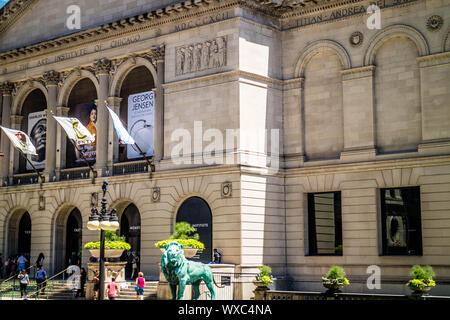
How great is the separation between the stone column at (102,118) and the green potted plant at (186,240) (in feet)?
33.0

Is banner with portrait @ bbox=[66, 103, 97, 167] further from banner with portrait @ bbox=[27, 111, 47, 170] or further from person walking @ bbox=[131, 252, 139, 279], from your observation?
person walking @ bbox=[131, 252, 139, 279]

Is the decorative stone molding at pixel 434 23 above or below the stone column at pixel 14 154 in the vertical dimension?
above

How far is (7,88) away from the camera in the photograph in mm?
53219

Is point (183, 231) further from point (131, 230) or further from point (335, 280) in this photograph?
point (335, 280)

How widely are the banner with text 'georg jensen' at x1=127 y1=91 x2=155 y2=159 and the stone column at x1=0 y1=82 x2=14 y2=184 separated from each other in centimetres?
1181

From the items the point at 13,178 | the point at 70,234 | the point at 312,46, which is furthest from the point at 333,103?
the point at 13,178

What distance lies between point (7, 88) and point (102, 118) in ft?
35.4

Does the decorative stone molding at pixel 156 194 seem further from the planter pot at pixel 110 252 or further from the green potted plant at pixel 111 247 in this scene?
the planter pot at pixel 110 252

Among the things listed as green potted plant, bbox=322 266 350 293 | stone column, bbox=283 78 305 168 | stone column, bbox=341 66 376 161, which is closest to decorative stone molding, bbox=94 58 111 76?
stone column, bbox=283 78 305 168

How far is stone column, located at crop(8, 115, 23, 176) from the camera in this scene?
172 ft

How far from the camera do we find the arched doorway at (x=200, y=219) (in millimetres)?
40281

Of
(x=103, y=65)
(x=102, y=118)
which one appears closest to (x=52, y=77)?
(x=103, y=65)

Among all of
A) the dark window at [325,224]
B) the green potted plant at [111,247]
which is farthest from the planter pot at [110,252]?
the dark window at [325,224]

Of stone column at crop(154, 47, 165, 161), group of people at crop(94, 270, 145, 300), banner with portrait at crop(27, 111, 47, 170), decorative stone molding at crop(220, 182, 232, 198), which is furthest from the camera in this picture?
banner with portrait at crop(27, 111, 47, 170)
